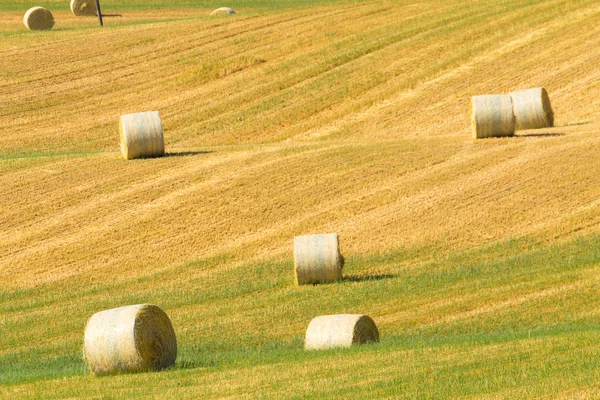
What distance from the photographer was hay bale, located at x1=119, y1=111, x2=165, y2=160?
32.3 m

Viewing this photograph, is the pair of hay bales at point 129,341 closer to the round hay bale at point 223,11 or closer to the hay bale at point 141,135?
the hay bale at point 141,135

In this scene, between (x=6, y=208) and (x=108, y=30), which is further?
(x=108, y=30)

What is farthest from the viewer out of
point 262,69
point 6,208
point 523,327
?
point 262,69

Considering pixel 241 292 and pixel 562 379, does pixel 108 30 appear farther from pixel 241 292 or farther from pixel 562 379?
pixel 562 379

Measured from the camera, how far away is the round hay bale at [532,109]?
3341 cm

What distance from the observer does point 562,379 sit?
48.1 ft

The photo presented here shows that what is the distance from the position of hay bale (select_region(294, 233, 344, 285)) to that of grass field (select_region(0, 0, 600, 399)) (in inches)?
12.2

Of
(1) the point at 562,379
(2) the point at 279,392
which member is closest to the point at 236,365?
(2) the point at 279,392

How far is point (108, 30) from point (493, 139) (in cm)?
2554

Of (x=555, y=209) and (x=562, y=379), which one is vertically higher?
(x=562, y=379)

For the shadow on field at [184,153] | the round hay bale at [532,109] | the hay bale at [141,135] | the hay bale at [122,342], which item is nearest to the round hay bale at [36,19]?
the shadow on field at [184,153]

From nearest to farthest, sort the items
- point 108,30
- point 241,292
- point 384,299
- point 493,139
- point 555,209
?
1. point 384,299
2. point 241,292
3. point 555,209
4. point 493,139
5. point 108,30

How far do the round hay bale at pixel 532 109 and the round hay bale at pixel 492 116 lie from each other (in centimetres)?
128

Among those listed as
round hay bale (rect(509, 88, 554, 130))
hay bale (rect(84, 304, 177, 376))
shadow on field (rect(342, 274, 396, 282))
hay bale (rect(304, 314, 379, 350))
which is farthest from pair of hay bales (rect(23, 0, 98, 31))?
hay bale (rect(84, 304, 177, 376))
